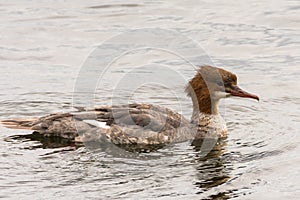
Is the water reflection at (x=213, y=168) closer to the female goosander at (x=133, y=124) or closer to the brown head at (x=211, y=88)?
the female goosander at (x=133, y=124)

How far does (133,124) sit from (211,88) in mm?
1328

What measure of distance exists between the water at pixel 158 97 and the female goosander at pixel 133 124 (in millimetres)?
251

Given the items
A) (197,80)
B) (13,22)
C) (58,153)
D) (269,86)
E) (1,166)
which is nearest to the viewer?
(1,166)

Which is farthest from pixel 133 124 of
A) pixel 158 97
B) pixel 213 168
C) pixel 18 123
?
pixel 158 97

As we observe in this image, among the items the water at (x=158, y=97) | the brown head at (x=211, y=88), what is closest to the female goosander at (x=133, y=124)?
the brown head at (x=211, y=88)

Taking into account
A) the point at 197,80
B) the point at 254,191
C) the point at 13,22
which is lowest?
the point at 254,191

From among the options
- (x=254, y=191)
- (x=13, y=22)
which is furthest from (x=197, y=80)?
(x=13, y=22)

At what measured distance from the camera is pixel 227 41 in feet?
51.5

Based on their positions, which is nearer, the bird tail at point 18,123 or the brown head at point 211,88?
the bird tail at point 18,123

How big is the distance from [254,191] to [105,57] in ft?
23.0

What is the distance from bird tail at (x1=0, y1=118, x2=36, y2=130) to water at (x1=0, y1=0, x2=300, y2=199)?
114 millimetres

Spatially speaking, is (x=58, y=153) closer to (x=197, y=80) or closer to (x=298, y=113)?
(x=197, y=80)

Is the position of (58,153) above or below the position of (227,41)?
below

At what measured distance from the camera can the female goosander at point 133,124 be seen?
10344mm
